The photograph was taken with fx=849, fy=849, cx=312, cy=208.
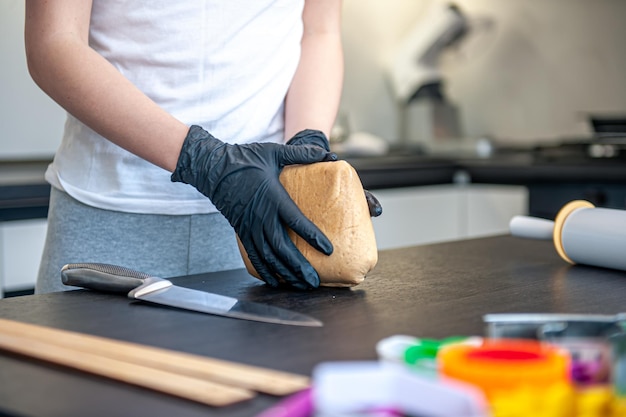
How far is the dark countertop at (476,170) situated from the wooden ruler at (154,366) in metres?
1.32

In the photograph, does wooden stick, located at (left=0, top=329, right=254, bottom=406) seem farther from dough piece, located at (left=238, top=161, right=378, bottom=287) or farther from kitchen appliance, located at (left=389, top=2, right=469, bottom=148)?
kitchen appliance, located at (left=389, top=2, right=469, bottom=148)

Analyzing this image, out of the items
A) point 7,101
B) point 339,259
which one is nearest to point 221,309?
point 339,259

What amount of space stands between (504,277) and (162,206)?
18.3 inches

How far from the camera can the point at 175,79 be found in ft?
3.81

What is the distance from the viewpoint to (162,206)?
1135 mm

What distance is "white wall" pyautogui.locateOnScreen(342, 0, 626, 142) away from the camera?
3.05 metres

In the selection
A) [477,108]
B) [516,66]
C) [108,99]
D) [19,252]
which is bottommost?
[19,252]

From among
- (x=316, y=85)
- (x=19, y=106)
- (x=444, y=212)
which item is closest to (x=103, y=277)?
(x=316, y=85)

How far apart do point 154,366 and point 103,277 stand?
0.30 meters

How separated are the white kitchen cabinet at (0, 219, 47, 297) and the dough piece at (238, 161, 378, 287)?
3.49 feet

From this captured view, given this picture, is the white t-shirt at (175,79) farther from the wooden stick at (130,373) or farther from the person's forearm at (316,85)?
the wooden stick at (130,373)

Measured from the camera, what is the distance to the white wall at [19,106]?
6.92ft

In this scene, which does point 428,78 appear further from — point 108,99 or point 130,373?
point 130,373

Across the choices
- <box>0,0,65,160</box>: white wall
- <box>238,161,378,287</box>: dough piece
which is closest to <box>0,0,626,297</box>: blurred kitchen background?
<box>0,0,65,160</box>: white wall
